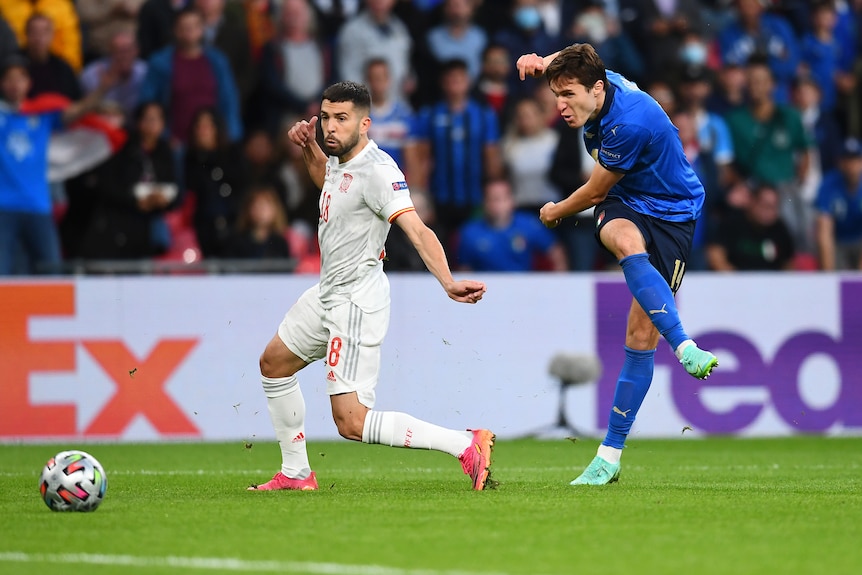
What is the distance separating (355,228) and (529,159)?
23.6 feet

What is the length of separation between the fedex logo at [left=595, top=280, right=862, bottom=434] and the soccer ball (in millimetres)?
6626

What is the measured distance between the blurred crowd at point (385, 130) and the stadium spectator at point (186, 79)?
2 centimetres

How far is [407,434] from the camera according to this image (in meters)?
7.43

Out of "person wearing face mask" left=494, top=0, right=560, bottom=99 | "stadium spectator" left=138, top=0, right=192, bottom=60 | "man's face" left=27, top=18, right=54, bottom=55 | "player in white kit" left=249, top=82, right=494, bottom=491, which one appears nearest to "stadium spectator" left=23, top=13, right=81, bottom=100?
"man's face" left=27, top=18, right=54, bottom=55

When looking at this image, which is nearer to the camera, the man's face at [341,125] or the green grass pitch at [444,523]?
the green grass pitch at [444,523]

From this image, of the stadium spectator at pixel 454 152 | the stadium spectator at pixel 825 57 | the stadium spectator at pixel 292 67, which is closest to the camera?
the stadium spectator at pixel 454 152

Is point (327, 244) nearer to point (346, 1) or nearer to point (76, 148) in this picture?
point (76, 148)

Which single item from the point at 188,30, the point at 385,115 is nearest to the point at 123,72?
the point at 188,30

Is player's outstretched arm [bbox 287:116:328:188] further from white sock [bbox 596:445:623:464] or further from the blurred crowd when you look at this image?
the blurred crowd

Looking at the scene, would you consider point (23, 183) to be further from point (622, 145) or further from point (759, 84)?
point (759, 84)

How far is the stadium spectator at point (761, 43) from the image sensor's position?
16656 mm

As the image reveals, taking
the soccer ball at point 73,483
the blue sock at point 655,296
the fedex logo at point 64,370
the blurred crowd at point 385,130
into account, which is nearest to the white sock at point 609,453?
the blue sock at point 655,296

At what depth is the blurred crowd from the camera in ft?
44.1

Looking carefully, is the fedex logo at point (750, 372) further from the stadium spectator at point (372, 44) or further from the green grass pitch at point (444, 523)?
the stadium spectator at point (372, 44)
